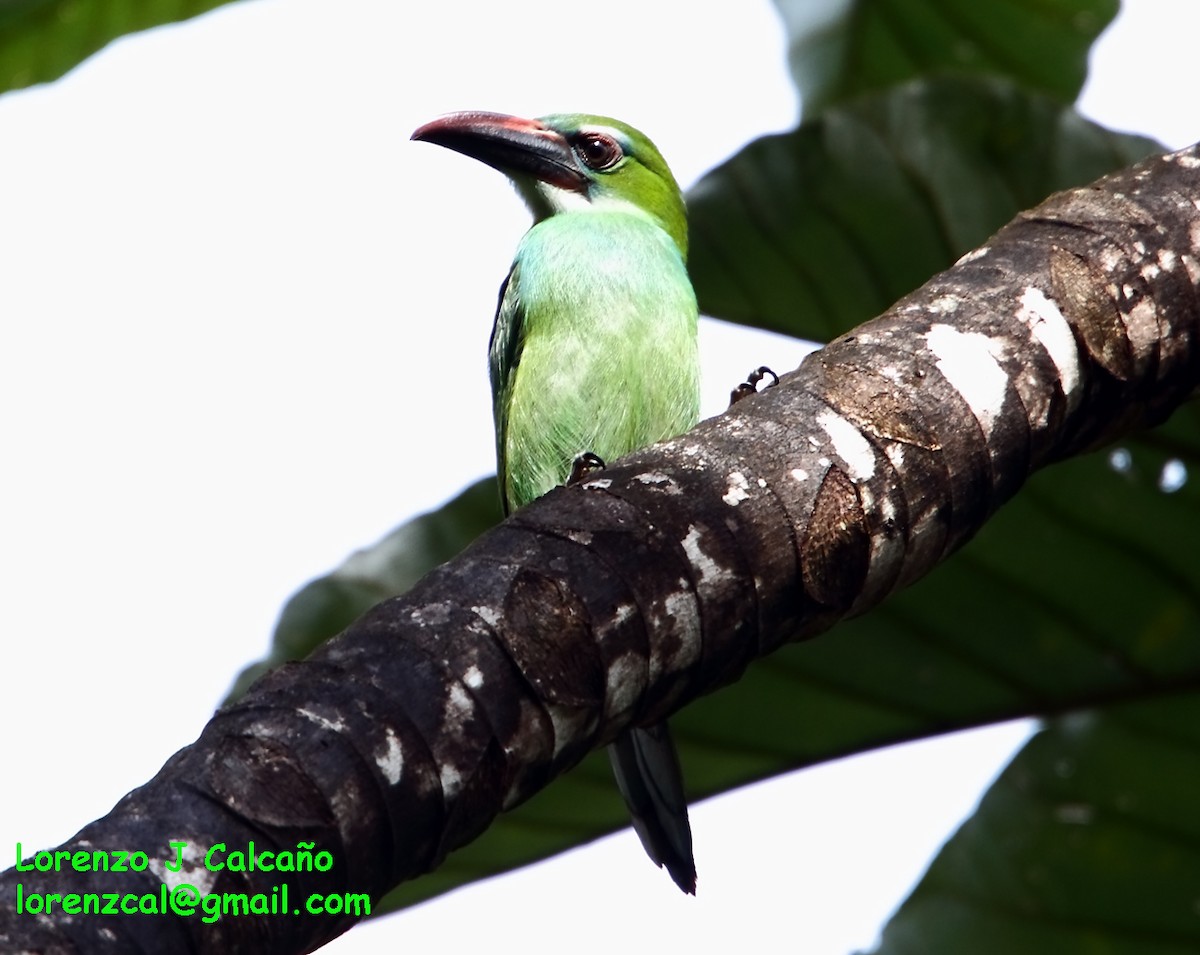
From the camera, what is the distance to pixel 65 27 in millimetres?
A: 4383

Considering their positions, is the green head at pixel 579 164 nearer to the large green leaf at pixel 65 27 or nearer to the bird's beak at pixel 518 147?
the bird's beak at pixel 518 147

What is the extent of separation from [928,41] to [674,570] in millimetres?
3325

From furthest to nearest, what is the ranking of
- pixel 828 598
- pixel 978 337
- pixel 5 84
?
1. pixel 5 84
2. pixel 978 337
3. pixel 828 598

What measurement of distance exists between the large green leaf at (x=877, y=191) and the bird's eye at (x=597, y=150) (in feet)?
2.15

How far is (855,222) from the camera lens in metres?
3.49

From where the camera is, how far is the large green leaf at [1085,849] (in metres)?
3.35

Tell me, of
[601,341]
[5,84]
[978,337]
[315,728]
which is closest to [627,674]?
[315,728]

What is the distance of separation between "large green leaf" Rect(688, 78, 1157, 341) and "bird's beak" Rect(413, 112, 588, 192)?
645 mm

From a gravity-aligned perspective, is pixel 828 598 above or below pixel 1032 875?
above

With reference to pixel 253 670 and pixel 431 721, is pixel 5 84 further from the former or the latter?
pixel 431 721

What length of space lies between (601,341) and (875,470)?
157 centimetres

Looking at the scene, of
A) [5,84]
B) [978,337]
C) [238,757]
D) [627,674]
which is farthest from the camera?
[5,84]

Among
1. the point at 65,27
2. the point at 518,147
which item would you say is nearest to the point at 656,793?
the point at 518,147

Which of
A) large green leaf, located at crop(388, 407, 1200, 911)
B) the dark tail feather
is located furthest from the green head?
the dark tail feather
